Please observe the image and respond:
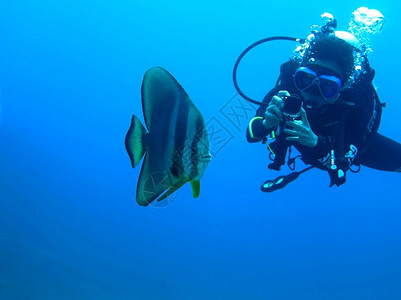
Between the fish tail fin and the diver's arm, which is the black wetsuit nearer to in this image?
the diver's arm

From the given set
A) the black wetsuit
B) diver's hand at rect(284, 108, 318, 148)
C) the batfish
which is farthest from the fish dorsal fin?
the black wetsuit

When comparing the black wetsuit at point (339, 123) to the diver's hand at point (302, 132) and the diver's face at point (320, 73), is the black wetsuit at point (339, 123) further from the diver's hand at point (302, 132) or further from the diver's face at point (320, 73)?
the diver's hand at point (302, 132)

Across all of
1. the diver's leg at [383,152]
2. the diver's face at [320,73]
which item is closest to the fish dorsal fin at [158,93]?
the diver's face at [320,73]

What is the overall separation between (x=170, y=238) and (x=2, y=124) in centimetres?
1842

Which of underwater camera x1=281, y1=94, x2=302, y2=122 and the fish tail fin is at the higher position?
underwater camera x1=281, y1=94, x2=302, y2=122

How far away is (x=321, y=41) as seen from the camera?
316 centimetres

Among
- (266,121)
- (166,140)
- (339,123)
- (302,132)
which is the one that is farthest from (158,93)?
(339,123)

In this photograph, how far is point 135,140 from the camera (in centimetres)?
101

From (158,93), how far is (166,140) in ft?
0.48

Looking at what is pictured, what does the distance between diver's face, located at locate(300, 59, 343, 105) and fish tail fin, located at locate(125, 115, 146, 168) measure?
240 cm

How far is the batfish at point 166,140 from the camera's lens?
35.9 inches

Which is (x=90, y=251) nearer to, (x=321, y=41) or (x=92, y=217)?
(x=92, y=217)

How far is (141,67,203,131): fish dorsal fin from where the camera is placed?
948 millimetres

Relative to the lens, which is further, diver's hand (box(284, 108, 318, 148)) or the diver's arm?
the diver's arm
